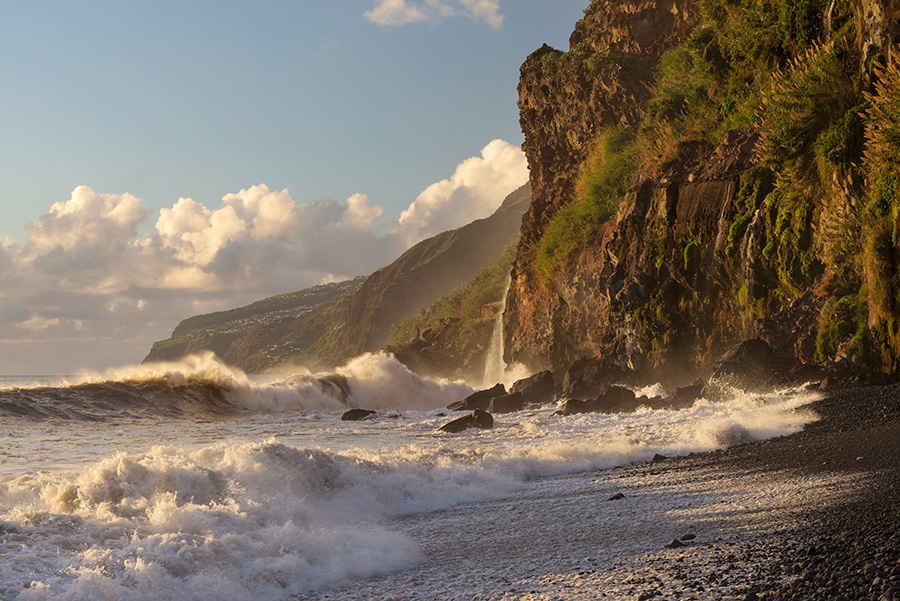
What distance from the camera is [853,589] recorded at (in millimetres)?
4531

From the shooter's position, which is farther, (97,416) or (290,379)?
(290,379)

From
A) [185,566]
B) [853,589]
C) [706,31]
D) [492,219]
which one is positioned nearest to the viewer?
[853,589]

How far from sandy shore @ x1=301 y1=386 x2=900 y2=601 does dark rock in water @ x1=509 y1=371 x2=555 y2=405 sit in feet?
83.7

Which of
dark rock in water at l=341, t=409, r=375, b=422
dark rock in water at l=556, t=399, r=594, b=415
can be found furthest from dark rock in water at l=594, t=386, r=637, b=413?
dark rock in water at l=341, t=409, r=375, b=422

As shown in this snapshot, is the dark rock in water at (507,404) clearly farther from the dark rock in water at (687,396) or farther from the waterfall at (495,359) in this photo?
the waterfall at (495,359)

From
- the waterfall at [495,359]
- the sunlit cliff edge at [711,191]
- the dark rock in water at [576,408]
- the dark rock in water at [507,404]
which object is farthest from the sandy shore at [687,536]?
the waterfall at [495,359]

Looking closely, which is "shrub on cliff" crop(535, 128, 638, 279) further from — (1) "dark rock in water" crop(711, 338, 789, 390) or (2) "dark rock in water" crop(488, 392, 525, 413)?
(1) "dark rock in water" crop(711, 338, 789, 390)

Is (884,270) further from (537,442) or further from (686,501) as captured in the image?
(686,501)

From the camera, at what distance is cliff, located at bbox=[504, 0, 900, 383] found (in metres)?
19.2

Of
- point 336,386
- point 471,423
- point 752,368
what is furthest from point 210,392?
point 752,368

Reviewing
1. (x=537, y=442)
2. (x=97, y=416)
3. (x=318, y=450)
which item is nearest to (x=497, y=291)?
(x=97, y=416)

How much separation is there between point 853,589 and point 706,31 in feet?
124

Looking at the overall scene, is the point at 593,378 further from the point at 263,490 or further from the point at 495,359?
the point at 263,490

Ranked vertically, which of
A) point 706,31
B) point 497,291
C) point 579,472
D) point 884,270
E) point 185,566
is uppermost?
point 706,31
